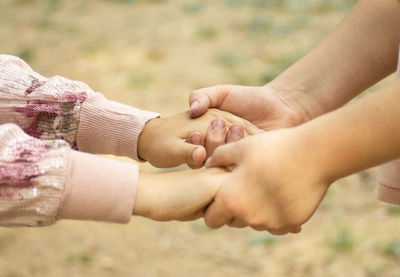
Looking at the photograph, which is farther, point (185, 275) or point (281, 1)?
point (281, 1)

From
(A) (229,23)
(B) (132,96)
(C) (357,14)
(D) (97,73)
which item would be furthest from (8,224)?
(A) (229,23)

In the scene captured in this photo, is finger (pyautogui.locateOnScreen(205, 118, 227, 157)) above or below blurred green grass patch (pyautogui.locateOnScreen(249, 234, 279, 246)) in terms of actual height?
above

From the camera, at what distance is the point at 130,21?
13.9 feet

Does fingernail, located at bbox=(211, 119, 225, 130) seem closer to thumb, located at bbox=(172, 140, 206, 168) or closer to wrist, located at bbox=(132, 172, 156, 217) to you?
thumb, located at bbox=(172, 140, 206, 168)

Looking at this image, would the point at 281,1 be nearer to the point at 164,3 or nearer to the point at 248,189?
the point at 164,3

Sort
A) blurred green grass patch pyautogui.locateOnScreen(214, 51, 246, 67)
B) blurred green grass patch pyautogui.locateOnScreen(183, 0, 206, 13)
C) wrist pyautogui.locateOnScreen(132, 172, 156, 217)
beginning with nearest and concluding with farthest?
wrist pyautogui.locateOnScreen(132, 172, 156, 217) → blurred green grass patch pyautogui.locateOnScreen(214, 51, 246, 67) → blurred green grass patch pyautogui.locateOnScreen(183, 0, 206, 13)

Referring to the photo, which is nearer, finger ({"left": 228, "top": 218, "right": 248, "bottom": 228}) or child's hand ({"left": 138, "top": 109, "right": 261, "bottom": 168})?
finger ({"left": 228, "top": 218, "right": 248, "bottom": 228})

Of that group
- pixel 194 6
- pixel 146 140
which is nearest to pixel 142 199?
pixel 146 140

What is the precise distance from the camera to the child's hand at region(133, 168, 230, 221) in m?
1.26

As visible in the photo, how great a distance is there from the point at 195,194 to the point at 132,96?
1907 mm

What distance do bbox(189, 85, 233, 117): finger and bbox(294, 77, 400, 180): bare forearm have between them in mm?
461

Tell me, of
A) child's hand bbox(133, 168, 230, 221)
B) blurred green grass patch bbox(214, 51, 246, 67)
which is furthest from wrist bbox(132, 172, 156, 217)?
blurred green grass patch bbox(214, 51, 246, 67)

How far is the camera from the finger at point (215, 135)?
1536mm

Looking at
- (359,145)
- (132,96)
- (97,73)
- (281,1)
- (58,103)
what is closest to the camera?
(359,145)
